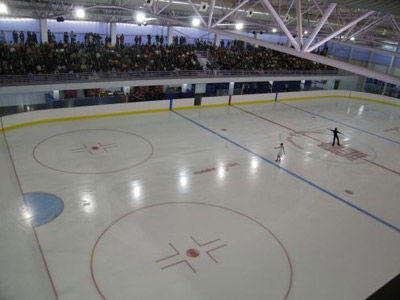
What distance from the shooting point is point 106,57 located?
20.8m

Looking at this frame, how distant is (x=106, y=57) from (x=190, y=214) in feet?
48.5

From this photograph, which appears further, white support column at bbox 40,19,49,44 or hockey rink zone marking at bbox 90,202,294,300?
white support column at bbox 40,19,49,44

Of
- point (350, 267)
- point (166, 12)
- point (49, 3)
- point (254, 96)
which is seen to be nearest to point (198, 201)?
point (350, 267)

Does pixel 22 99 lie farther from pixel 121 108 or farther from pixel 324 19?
pixel 324 19

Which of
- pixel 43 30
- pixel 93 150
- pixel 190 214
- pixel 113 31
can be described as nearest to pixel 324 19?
pixel 190 214

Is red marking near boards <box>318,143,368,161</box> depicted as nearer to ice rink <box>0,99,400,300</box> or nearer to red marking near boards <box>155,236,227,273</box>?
ice rink <box>0,99,400,300</box>

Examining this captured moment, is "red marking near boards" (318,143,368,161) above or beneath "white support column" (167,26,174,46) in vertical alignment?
beneath

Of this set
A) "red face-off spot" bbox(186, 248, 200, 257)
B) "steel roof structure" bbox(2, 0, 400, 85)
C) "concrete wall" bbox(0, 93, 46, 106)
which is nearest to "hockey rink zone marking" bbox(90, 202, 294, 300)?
"red face-off spot" bbox(186, 248, 200, 257)

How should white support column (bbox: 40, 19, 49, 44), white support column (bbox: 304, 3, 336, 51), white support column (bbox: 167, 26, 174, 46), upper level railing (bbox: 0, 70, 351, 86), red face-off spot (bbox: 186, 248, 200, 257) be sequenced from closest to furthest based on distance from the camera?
1. red face-off spot (bbox: 186, 248, 200, 257)
2. white support column (bbox: 304, 3, 336, 51)
3. upper level railing (bbox: 0, 70, 351, 86)
4. white support column (bbox: 40, 19, 49, 44)
5. white support column (bbox: 167, 26, 174, 46)

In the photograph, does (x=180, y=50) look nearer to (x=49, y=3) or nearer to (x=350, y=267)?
(x=49, y=3)

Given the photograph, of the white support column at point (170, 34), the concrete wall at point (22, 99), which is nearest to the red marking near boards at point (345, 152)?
the concrete wall at point (22, 99)

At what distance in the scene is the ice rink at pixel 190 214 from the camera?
700 cm

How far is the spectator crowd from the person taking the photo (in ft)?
57.5

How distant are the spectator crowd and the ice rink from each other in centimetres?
426
